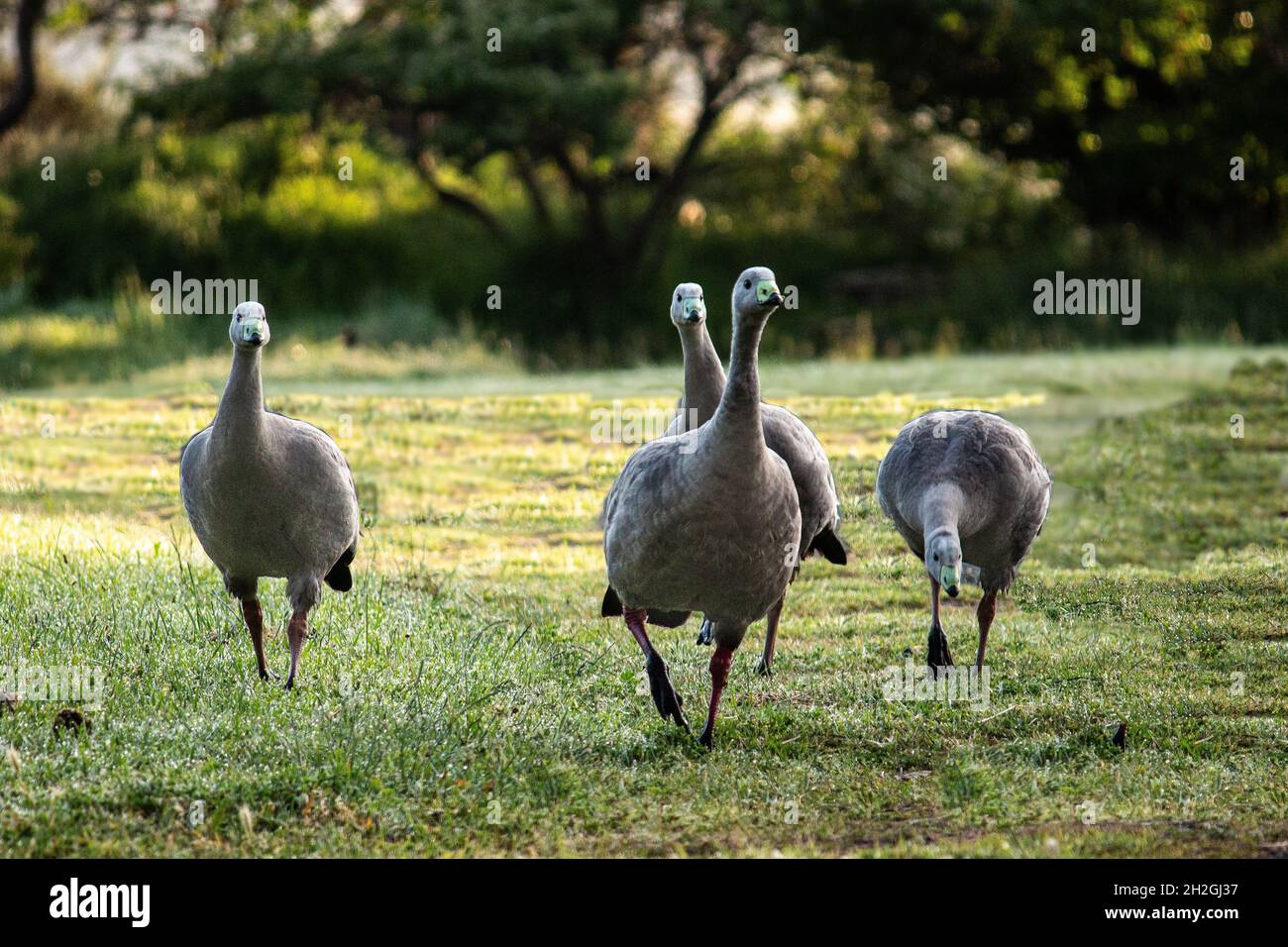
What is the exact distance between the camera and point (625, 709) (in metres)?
7.75

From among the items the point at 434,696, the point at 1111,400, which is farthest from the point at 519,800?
the point at 1111,400

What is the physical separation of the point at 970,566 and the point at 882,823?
2.68 metres

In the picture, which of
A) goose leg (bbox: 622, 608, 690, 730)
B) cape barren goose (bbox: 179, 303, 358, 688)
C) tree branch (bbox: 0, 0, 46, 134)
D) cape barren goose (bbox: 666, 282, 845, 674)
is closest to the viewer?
cape barren goose (bbox: 179, 303, 358, 688)

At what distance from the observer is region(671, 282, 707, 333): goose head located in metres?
7.39

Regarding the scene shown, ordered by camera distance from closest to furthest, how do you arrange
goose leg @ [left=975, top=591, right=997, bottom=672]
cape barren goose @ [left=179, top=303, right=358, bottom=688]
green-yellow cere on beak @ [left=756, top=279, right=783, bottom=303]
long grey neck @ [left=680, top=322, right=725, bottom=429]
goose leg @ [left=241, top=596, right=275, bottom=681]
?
green-yellow cere on beak @ [left=756, top=279, right=783, bottom=303]
cape barren goose @ [left=179, top=303, right=358, bottom=688]
goose leg @ [left=241, top=596, right=275, bottom=681]
long grey neck @ [left=680, top=322, right=725, bottom=429]
goose leg @ [left=975, top=591, right=997, bottom=672]

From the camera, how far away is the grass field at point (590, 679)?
241 inches

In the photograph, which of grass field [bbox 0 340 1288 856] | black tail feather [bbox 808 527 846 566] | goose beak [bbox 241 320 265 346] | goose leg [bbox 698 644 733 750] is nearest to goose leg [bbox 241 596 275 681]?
grass field [bbox 0 340 1288 856]

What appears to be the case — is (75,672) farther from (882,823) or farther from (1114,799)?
(1114,799)

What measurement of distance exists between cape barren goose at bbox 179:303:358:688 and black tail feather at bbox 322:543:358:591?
1.32 feet

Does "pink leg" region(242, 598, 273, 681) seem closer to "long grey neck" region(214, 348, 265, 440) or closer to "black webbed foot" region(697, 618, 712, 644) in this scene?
"long grey neck" region(214, 348, 265, 440)

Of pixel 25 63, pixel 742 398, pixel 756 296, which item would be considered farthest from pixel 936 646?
pixel 25 63

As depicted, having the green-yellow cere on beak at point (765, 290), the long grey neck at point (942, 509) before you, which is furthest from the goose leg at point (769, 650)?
the green-yellow cere on beak at point (765, 290)

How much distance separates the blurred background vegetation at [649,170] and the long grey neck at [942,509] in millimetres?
14723

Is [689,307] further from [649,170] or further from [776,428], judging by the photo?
[649,170]
